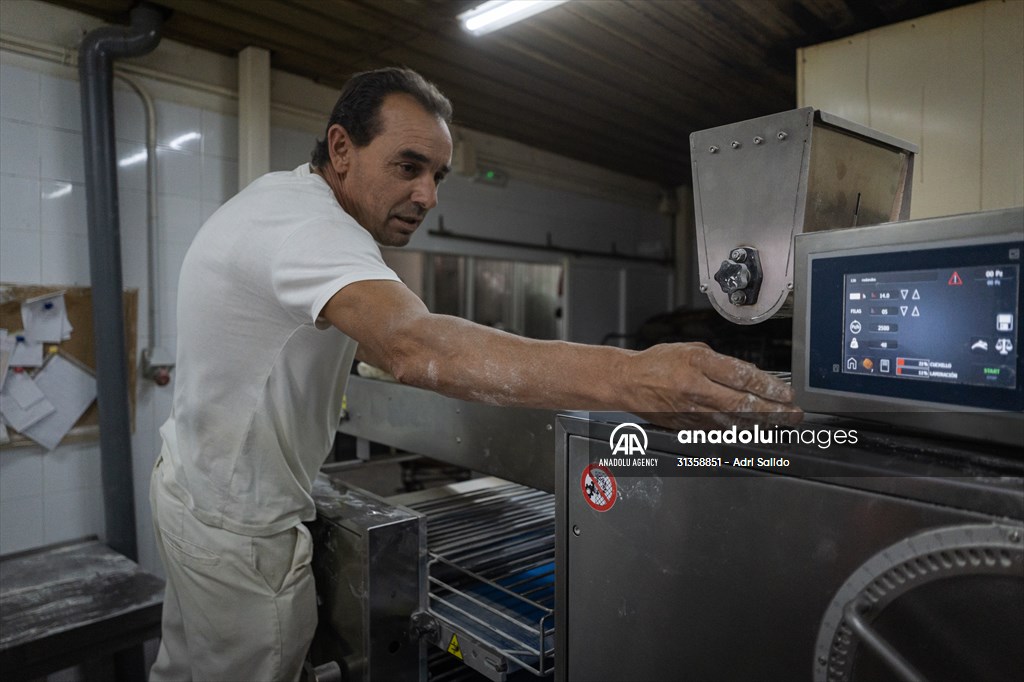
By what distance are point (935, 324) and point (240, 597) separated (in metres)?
1.21

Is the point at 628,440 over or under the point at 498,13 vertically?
under

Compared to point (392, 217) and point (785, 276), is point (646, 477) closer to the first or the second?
point (785, 276)

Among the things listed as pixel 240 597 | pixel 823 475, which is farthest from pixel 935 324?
pixel 240 597

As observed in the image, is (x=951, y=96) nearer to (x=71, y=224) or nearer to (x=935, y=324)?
(x=935, y=324)

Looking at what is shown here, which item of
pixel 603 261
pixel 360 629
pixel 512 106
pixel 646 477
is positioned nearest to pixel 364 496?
pixel 360 629

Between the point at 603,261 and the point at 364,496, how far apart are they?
4.92 metres

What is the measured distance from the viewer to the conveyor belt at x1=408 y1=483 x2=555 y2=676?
1139 millimetres

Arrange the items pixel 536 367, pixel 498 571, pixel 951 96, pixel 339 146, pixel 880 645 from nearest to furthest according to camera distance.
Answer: pixel 880 645
pixel 536 367
pixel 339 146
pixel 498 571
pixel 951 96

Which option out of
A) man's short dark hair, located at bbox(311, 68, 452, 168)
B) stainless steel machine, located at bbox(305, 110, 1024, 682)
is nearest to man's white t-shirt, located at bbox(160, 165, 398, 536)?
man's short dark hair, located at bbox(311, 68, 452, 168)

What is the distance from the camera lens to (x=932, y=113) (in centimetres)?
265

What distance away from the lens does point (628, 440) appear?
31.6 inches

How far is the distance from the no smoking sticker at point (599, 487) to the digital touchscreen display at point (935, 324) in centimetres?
31

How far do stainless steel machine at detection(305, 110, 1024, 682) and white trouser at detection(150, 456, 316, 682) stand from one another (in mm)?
374

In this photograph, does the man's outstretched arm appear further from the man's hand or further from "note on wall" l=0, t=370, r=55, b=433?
"note on wall" l=0, t=370, r=55, b=433
